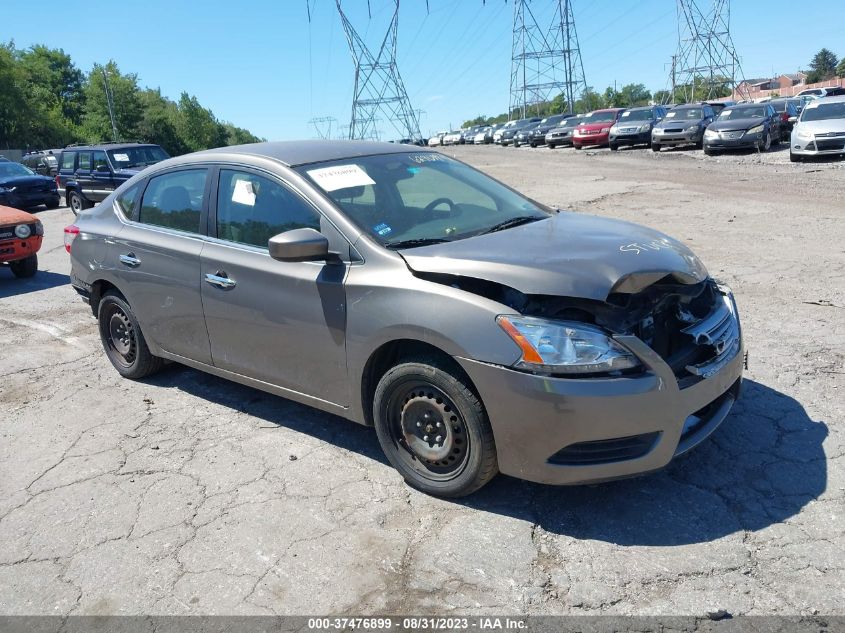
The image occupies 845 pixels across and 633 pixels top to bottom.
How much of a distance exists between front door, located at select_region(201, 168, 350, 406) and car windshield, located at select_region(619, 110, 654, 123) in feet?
90.5

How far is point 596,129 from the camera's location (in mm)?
31281

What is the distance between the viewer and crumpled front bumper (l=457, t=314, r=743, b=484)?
3.02 m

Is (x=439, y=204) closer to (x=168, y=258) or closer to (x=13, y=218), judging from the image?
(x=168, y=258)

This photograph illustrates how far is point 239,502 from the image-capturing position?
369 cm

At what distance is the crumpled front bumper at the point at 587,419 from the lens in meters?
3.02

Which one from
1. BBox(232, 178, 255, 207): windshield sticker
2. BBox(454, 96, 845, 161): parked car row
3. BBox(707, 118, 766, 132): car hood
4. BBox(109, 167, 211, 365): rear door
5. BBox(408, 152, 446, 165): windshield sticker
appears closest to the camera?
BBox(232, 178, 255, 207): windshield sticker

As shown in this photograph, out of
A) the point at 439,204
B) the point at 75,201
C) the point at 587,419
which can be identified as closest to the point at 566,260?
the point at 587,419

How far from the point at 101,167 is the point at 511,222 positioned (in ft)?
54.5

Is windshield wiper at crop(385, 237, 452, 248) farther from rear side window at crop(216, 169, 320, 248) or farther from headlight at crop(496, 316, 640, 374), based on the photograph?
headlight at crop(496, 316, 640, 374)

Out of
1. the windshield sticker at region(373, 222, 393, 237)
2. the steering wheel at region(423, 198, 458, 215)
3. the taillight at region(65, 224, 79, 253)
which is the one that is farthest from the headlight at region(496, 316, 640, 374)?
the taillight at region(65, 224, 79, 253)

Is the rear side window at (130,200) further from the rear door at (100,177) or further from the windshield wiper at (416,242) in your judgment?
the rear door at (100,177)

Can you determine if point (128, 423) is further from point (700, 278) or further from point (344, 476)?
point (700, 278)

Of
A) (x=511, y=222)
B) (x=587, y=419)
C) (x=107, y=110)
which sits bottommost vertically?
(x=587, y=419)

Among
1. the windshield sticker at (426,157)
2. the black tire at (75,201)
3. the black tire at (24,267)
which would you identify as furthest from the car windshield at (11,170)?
the windshield sticker at (426,157)
